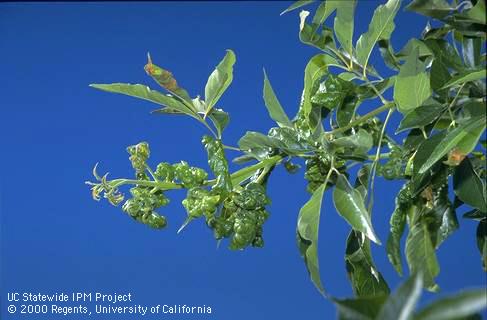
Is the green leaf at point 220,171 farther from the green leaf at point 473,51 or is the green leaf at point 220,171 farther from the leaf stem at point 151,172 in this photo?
the green leaf at point 473,51

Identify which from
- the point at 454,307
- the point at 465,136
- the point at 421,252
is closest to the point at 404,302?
the point at 454,307

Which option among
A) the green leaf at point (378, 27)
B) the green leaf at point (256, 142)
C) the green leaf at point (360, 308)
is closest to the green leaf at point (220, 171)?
the green leaf at point (256, 142)

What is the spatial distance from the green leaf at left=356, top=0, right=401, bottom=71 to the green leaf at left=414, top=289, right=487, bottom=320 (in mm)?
280

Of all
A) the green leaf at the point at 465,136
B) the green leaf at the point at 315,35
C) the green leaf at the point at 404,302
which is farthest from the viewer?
the green leaf at the point at 315,35

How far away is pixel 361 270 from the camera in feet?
1.58

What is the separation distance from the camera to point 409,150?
1.47ft

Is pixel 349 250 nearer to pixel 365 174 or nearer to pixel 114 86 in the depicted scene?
pixel 365 174

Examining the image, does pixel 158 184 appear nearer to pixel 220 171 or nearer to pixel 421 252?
pixel 220 171

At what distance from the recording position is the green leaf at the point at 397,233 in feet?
1.55

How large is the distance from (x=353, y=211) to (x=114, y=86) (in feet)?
0.50

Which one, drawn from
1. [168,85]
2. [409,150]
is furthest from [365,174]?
[168,85]

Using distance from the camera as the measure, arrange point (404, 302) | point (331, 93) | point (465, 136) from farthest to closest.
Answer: point (331, 93) → point (465, 136) → point (404, 302)

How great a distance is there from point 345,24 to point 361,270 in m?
0.17

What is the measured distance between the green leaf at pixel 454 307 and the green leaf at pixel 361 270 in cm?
29
